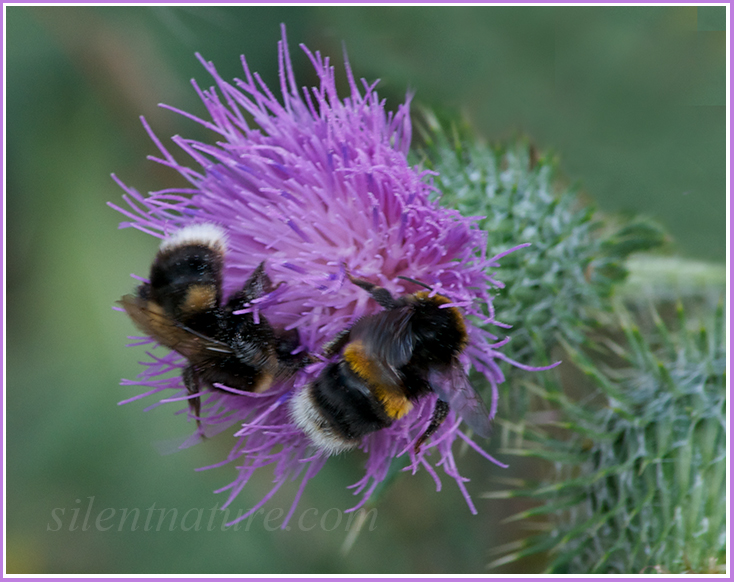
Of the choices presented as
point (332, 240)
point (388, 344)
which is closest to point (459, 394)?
point (388, 344)

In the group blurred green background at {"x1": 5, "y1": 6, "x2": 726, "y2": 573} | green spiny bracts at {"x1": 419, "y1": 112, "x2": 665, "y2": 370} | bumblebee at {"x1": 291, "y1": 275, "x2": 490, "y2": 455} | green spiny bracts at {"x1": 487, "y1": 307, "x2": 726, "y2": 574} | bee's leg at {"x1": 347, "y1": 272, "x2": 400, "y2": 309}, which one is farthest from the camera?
blurred green background at {"x1": 5, "y1": 6, "x2": 726, "y2": 573}

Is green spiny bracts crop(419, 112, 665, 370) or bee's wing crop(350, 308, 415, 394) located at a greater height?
green spiny bracts crop(419, 112, 665, 370)

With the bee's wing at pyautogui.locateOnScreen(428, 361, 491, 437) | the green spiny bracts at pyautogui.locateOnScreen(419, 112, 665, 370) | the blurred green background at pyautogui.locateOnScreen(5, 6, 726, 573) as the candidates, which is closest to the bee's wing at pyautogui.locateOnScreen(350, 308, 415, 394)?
the bee's wing at pyautogui.locateOnScreen(428, 361, 491, 437)

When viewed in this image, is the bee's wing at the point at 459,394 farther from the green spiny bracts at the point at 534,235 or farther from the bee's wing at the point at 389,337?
the green spiny bracts at the point at 534,235

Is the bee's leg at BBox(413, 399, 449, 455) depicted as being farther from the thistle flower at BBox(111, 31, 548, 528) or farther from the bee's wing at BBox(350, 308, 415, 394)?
the bee's wing at BBox(350, 308, 415, 394)

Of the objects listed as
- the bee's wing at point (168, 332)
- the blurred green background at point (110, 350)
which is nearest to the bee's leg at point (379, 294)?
the bee's wing at point (168, 332)

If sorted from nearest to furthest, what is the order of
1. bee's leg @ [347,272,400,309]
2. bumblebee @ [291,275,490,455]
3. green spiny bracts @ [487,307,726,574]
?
bumblebee @ [291,275,490,455]
bee's leg @ [347,272,400,309]
green spiny bracts @ [487,307,726,574]

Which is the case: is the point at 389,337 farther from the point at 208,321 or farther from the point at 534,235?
the point at 534,235
